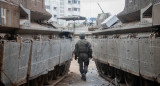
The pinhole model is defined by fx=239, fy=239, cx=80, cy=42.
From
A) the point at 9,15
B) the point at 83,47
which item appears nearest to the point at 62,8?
the point at 83,47

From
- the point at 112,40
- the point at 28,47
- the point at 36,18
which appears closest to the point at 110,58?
the point at 112,40

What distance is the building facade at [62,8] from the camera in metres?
52.6

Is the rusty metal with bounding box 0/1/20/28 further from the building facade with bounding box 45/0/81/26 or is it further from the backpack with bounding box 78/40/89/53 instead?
the building facade with bounding box 45/0/81/26

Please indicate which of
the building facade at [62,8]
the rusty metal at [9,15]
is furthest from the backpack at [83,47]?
the building facade at [62,8]

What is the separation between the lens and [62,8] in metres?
54.7

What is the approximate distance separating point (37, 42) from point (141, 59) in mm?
2973

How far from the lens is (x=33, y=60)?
6.65 m

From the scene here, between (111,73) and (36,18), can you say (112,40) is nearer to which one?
(111,73)

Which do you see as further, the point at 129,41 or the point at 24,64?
the point at 129,41

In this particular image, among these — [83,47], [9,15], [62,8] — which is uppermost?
[62,8]

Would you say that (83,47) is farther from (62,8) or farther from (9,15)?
(62,8)

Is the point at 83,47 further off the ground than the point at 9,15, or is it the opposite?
the point at 9,15

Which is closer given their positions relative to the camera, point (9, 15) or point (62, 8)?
point (9, 15)

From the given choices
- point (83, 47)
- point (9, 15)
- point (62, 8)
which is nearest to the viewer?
point (9, 15)
